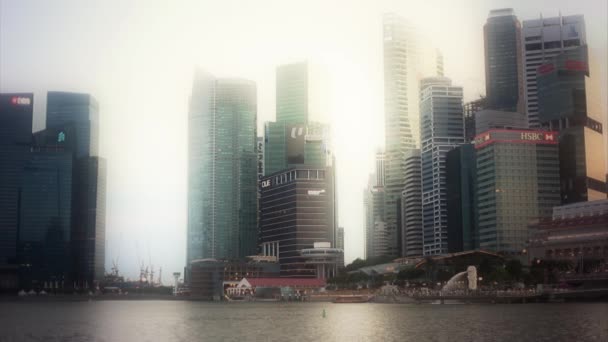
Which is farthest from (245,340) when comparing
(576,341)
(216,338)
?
(576,341)

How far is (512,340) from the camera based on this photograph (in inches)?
4924

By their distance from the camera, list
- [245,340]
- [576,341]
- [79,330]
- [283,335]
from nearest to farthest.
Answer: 1. [576,341]
2. [245,340]
3. [283,335]
4. [79,330]

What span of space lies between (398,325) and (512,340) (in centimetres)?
4452

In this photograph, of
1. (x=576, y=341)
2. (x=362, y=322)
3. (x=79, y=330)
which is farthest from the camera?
(x=362, y=322)

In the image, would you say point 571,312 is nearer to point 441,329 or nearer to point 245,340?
point 441,329

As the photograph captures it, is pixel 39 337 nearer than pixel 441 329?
Yes

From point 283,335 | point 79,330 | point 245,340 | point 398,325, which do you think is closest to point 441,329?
point 398,325

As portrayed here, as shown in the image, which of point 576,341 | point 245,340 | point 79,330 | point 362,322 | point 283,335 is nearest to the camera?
point 576,341

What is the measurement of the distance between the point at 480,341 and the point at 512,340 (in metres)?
4.76

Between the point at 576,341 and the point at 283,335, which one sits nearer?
the point at 576,341

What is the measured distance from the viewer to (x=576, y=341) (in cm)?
12112

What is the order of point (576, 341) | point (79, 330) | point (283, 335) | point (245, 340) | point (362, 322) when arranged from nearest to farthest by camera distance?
point (576, 341)
point (245, 340)
point (283, 335)
point (79, 330)
point (362, 322)

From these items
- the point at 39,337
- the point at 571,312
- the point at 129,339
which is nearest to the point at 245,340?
the point at 129,339

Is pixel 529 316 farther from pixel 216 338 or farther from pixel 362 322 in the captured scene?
pixel 216 338
